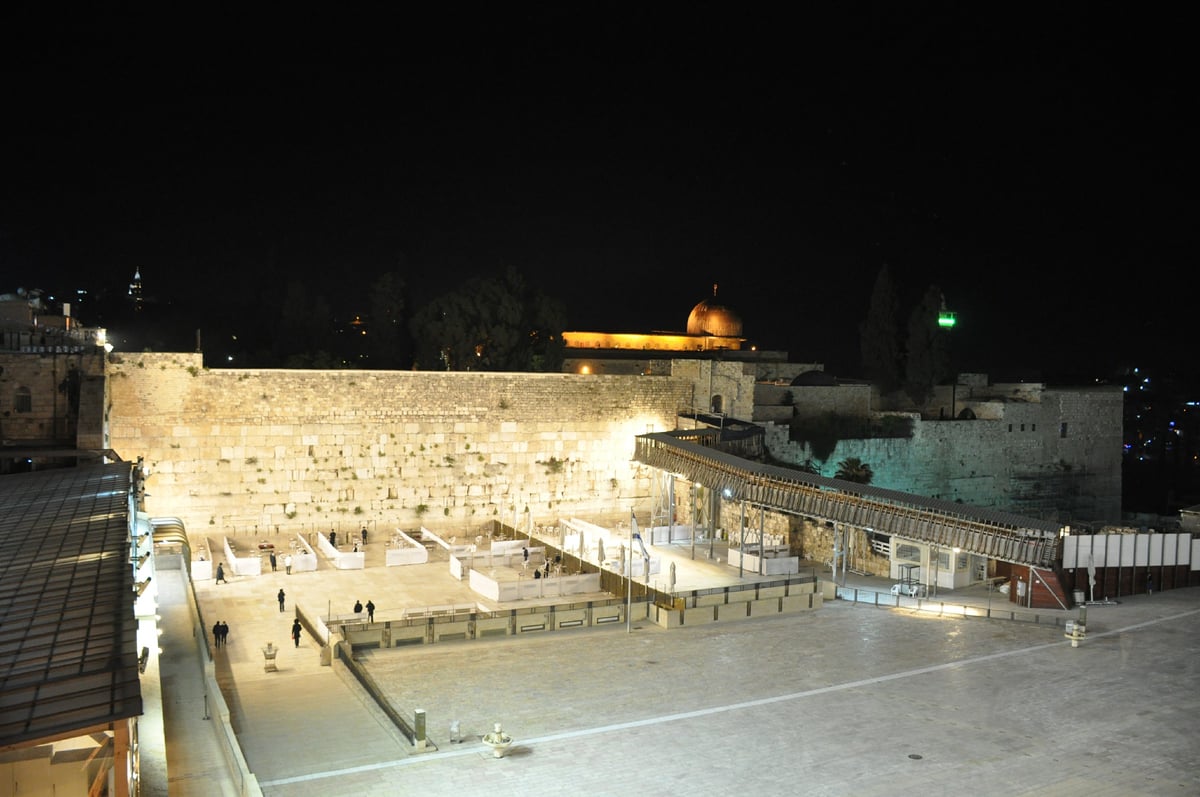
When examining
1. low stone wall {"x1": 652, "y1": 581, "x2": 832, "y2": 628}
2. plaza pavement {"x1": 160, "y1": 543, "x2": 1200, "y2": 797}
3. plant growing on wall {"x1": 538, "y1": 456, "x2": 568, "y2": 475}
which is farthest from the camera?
plant growing on wall {"x1": 538, "y1": 456, "x2": 568, "y2": 475}

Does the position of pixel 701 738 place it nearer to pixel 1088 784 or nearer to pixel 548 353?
pixel 1088 784

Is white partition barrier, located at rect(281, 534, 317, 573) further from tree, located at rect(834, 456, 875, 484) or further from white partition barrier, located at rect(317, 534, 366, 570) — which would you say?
tree, located at rect(834, 456, 875, 484)

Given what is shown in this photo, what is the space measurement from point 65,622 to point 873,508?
54.3 feet

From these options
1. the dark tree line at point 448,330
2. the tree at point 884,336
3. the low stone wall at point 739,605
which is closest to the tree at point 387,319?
Answer: the dark tree line at point 448,330

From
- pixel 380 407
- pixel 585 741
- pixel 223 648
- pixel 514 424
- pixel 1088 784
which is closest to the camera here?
pixel 1088 784

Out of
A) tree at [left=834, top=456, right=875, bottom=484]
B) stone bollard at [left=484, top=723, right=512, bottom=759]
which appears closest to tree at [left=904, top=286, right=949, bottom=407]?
tree at [left=834, top=456, right=875, bottom=484]

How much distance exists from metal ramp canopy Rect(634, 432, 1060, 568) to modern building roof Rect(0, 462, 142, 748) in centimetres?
1427

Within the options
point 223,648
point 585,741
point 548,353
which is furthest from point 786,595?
point 548,353

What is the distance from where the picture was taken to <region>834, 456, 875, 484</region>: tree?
30.9 meters

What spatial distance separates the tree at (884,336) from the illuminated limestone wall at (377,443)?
13038 mm

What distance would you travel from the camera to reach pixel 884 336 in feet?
128

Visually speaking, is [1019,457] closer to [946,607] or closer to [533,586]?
[946,607]

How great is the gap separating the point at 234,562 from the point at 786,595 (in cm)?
1189

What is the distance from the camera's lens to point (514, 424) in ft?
88.4
